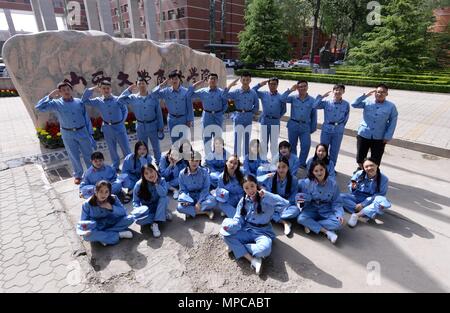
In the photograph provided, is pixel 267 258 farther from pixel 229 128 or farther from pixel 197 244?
pixel 229 128

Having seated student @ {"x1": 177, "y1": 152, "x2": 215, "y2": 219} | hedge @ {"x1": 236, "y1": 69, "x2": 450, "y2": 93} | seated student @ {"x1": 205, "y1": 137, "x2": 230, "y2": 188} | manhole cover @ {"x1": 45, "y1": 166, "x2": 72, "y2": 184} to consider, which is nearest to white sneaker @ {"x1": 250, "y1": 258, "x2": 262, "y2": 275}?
seated student @ {"x1": 177, "y1": 152, "x2": 215, "y2": 219}

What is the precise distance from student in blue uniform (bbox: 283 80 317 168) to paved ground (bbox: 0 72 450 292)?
5.79ft

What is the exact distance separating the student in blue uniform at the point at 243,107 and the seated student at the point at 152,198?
2.56 meters

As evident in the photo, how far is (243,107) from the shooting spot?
5750mm

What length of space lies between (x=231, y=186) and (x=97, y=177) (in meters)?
2.14

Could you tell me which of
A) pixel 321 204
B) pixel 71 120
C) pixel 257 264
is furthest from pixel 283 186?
pixel 71 120

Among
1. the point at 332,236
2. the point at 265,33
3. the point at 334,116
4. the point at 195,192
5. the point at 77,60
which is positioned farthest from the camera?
the point at 265,33

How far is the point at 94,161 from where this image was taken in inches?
168

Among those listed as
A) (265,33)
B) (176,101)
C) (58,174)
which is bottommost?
(58,174)

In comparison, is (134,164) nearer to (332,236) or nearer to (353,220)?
(332,236)

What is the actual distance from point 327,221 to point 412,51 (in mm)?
17650

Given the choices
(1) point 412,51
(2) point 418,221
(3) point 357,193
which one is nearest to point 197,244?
(3) point 357,193

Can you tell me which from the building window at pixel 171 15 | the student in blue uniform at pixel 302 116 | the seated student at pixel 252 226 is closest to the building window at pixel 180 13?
the building window at pixel 171 15

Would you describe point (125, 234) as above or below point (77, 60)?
below
